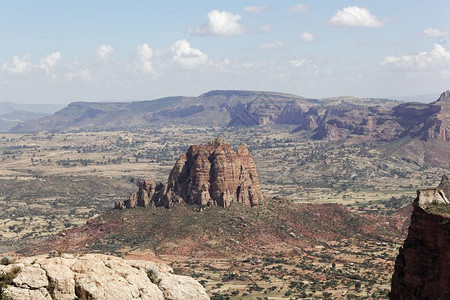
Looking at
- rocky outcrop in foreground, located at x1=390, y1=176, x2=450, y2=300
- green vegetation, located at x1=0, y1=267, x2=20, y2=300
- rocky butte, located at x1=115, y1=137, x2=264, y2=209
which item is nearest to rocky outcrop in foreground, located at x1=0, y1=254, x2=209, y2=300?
green vegetation, located at x1=0, y1=267, x2=20, y2=300

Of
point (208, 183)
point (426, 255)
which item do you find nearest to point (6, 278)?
point (426, 255)

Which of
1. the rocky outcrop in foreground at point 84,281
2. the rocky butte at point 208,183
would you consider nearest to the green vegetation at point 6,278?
the rocky outcrop in foreground at point 84,281

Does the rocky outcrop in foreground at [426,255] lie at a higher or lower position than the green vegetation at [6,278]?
lower

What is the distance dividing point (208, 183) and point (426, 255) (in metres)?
92.9

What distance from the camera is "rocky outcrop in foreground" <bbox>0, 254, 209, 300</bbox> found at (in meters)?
30.5

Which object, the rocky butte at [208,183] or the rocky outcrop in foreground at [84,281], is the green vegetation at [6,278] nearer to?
the rocky outcrop in foreground at [84,281]

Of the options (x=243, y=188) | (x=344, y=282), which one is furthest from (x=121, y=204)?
(x=344, y=282)

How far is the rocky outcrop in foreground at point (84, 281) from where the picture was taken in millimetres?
30453

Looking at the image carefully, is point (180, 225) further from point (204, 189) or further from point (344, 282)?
point (344, 282)

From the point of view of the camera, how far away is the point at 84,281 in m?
31.5

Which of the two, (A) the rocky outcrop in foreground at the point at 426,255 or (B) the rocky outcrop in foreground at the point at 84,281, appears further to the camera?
(A) the rocky outcrop in foreground at the point at 426,255

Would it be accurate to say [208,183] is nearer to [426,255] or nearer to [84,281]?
[426,255]

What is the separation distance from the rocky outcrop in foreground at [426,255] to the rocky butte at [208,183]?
8924cm

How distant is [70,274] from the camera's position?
31719mm
